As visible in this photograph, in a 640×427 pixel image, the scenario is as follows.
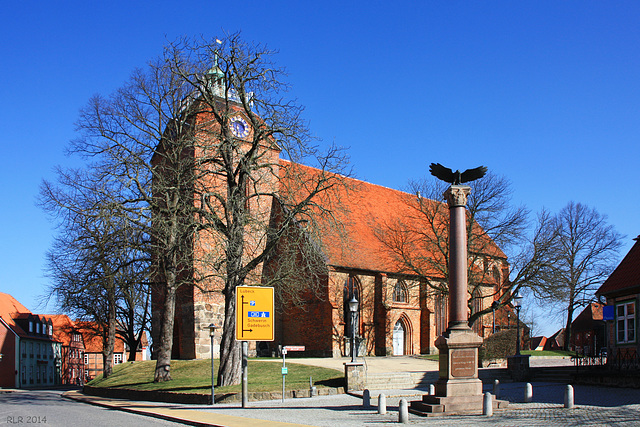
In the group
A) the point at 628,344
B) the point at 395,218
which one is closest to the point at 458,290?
the point at 628,344

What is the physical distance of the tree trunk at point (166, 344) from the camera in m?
25.1

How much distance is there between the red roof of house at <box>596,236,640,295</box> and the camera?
25.3 m

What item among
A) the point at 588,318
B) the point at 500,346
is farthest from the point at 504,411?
the point at 588,318

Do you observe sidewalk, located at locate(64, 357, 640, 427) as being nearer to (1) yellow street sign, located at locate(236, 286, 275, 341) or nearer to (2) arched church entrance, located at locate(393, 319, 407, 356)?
(1) yellow street sign, located at locate(236, 286, 275, 341)

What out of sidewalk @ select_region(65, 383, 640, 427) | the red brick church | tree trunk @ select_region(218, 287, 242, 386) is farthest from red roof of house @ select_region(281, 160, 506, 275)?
sidewalk @ select_region(65, 383, 640, 427)

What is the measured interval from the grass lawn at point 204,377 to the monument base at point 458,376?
254 inches

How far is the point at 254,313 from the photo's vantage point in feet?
58.6

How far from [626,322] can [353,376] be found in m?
13.4

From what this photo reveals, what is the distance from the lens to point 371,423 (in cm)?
1355

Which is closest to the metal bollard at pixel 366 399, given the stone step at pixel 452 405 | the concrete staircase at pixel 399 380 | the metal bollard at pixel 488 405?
the stone step at pixel 452 405

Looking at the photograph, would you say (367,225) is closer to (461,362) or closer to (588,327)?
(461,362)

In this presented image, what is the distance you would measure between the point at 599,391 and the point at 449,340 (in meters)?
8.42

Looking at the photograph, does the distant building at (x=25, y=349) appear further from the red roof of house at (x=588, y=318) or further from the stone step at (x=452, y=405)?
the red roof of house at (x=588, y=318)

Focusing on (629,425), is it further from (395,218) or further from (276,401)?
(395,218)
